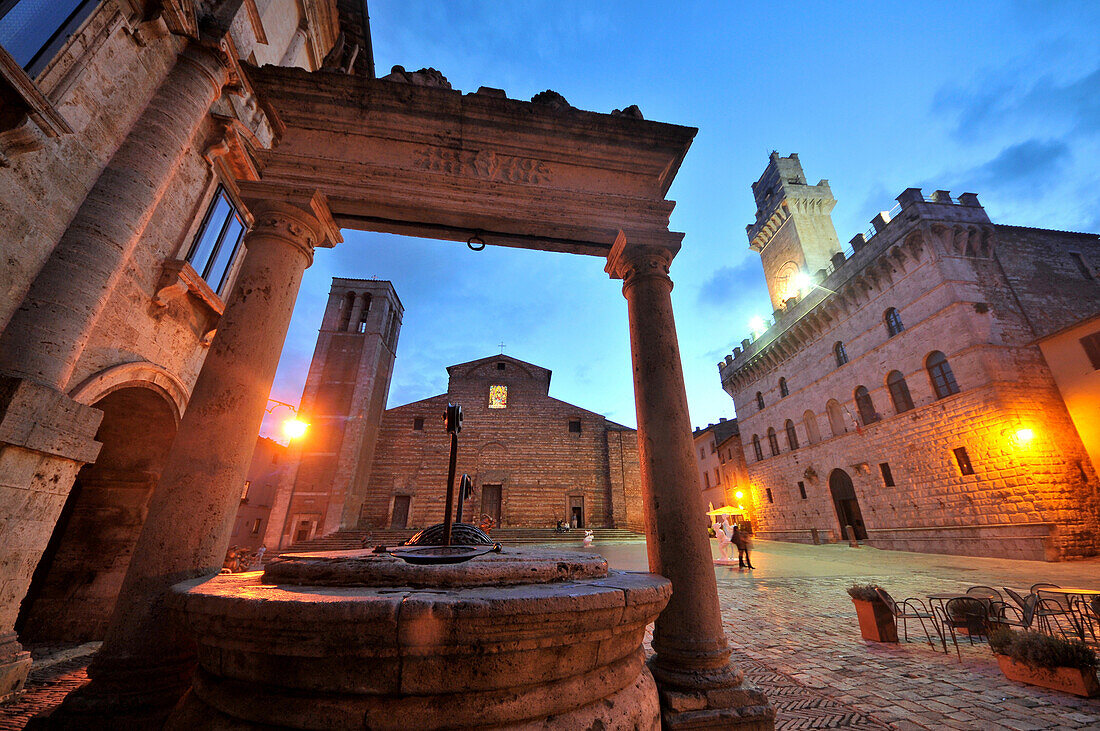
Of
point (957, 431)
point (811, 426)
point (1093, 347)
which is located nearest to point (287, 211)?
point (957, 431)

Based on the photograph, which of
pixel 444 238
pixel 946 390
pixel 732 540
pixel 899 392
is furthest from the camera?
pixel 899 392

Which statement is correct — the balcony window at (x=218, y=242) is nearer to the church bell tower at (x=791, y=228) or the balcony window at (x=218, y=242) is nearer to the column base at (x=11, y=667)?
the column base at (x=11, y=667)

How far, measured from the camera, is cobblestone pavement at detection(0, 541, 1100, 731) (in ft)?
10.2

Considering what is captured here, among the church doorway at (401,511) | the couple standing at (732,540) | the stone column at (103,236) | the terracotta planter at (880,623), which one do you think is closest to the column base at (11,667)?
the stone column at (103,236)

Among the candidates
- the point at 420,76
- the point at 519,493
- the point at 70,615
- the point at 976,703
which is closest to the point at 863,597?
the point at 976,703

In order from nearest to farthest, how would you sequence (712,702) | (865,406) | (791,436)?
1. (712,702)
2. (865,406)
3. (791,436)

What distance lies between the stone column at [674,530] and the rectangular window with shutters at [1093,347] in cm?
1573

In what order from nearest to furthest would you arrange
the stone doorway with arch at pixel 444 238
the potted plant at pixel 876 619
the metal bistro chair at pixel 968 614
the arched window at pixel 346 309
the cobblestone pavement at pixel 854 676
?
1. the stone doorway with arch at pixel 444 238
2. the cobblestone pavement at pixel 854 676
3. the metal bistro chair at pixel 968 614
4. the potted plant at pixel 876 619
5. the arched window at pixel 346 309

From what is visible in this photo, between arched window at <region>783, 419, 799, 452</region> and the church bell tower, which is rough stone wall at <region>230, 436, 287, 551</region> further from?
the church bell tower

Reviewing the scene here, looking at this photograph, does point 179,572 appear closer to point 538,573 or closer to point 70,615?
point 538,573

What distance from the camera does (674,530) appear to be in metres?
3.08

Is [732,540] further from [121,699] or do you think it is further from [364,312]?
[364,312]

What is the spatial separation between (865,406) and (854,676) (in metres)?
16.2

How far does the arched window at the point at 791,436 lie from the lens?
20500 millimetres
